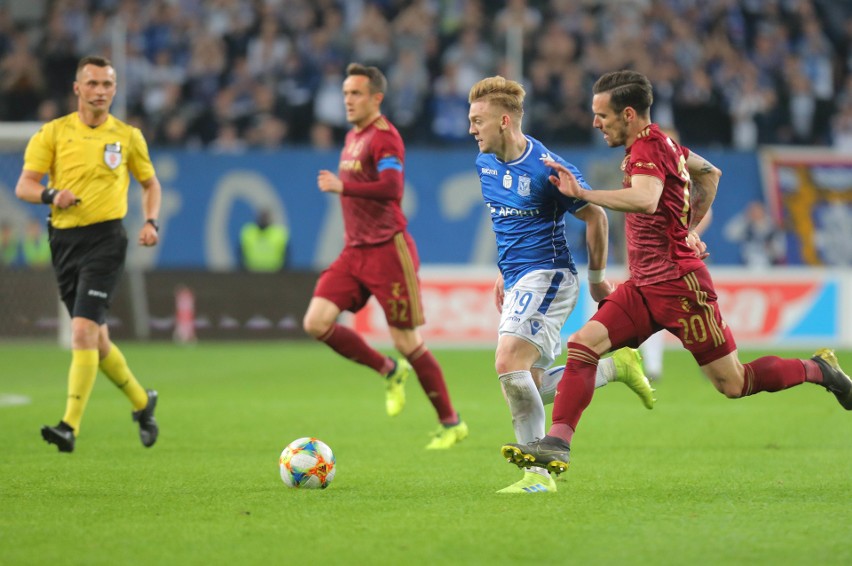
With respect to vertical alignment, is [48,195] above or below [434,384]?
above

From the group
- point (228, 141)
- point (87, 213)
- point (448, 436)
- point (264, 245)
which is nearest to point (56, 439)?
point (87, 213)

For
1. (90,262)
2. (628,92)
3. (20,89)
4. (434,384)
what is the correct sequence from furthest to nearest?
(20,89), (434,384), (90,262), (628,92)

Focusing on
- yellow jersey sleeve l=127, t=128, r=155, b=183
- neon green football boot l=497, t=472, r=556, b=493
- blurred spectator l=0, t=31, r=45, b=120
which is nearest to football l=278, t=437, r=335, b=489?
neon green football boot l=497, t=472, r=556, b=493

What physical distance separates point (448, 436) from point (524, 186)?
2.63 metres

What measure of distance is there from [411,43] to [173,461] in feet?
47.4

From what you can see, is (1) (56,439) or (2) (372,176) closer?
(1) (56,439)

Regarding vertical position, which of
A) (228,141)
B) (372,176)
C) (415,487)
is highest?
(228,141)

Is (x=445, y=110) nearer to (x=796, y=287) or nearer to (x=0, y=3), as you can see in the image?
(x=796, y=287)

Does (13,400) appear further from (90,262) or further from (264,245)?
(264,245)

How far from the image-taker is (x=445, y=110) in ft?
69.3

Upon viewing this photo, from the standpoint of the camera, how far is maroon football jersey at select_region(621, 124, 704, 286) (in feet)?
21.9

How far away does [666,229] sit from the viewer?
6762mm

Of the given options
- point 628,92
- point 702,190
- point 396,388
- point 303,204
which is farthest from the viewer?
point 303,204

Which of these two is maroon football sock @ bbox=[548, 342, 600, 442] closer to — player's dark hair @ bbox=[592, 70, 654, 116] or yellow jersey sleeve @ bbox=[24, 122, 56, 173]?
player's dark hair @ bbox=[592, 70, 654, 116]
